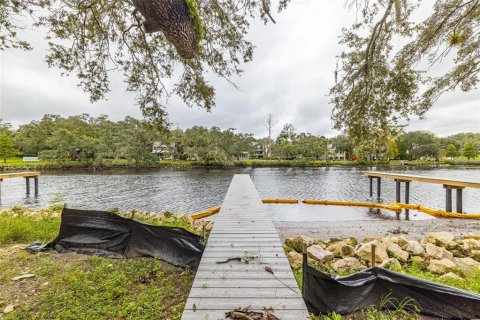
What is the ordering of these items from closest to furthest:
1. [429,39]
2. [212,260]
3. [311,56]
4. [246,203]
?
[212,260], [429,39], [246,203], [311,56]

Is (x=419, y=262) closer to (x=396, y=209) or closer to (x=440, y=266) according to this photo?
(x=440, y=266)

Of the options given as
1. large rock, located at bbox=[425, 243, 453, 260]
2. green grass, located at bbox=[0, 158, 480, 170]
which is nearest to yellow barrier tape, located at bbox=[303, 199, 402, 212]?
large rock, located at bbox=[425, 243, 453, 260]

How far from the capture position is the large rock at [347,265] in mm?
3738

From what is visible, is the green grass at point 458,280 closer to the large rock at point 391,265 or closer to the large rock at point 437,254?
the large rock at point 391,265

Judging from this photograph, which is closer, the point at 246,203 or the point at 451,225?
the point at 246,203

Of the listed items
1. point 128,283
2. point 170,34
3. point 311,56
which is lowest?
point 128,283

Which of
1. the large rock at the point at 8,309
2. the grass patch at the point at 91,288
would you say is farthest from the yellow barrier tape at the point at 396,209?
the large rock at the point at 8,309

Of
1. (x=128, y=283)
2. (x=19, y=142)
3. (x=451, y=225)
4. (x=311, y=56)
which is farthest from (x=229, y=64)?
(x=19, y=142)

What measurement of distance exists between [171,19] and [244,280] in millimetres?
3119

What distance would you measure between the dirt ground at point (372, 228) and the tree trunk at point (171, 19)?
5.35 m

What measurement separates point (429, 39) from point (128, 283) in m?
7.80

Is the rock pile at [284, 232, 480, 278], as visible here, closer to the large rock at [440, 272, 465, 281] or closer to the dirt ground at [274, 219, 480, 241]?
the large rock at [440, 272, 465, 281]

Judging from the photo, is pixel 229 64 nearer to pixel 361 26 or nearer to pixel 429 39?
pixel 361 26

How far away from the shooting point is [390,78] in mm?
5148
